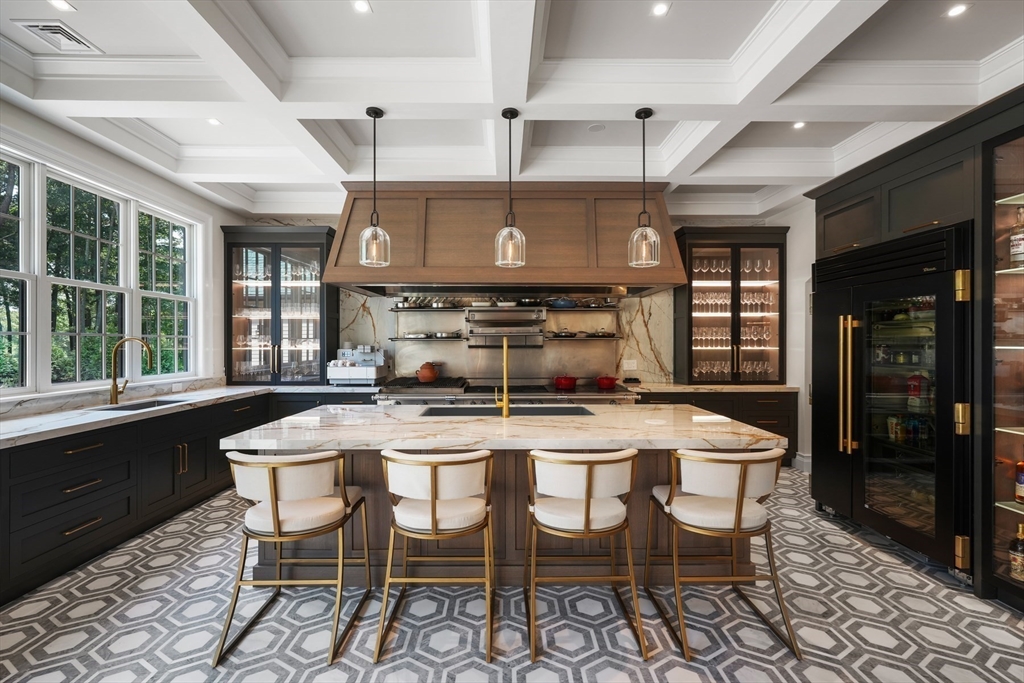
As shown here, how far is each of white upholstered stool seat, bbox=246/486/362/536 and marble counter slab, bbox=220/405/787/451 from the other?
276 mm

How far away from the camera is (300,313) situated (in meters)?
5.20

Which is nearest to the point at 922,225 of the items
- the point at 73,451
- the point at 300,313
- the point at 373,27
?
the point at 373,27

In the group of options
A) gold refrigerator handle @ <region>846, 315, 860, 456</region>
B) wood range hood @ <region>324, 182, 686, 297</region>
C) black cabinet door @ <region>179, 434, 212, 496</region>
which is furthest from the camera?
A: wood range hood @ <region>324, 182, 686, 297</region>

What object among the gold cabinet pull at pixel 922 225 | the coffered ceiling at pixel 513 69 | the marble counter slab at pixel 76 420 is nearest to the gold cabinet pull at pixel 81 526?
the marble counter slab at pixel 76 420

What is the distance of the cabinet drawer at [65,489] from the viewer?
249cm

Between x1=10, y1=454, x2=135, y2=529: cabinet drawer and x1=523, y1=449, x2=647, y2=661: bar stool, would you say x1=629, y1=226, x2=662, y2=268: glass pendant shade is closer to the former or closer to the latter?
x1=523, y1=449, x2=647, y2=661: bar stool

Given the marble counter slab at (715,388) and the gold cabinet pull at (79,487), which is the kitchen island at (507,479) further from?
the marble counter slab at (715,388)

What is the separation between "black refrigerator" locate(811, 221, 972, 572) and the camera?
256 centimetres

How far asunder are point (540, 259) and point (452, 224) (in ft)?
2.79

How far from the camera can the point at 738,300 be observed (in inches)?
206

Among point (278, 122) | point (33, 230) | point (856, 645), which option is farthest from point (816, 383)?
point (33, 230)

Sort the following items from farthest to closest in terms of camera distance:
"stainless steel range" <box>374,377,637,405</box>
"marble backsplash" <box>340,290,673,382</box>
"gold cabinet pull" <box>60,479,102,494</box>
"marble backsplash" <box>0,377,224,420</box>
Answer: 1. "marble backsplash" <box>340,290,673,382</box>
2. "stainless steel range" <box>374,377,637,405</box>
3. "marble backsplash" <box>0,377,224,420</box>
4. "gold cabinet pull" <box>60,479,102,494</box>

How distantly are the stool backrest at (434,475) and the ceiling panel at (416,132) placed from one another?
96.7 inches

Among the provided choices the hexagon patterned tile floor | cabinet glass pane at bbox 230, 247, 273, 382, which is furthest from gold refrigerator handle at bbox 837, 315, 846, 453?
cabinet glass pane at bbox 230, 247, 273, 382
